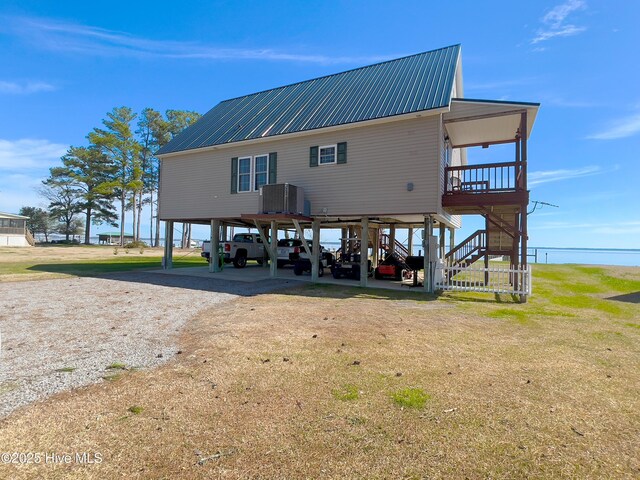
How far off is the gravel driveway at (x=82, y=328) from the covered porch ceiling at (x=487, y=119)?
9.75 m

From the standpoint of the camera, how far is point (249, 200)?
16.8 m

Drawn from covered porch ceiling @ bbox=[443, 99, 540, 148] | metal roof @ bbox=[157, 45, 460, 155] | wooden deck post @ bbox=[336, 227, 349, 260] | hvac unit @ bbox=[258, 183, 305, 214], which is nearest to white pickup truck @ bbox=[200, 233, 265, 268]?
wooden deck post @ bbox=[336, 227, 349, 260]

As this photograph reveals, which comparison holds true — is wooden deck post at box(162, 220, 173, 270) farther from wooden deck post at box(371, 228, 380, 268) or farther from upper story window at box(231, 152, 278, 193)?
wooden deck post at box(371, 228, 380, 268)

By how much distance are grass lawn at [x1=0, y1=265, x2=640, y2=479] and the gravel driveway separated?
54cm

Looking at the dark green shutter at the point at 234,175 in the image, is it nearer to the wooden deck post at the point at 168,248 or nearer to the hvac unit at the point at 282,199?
the hvac unit at the point at 282,199

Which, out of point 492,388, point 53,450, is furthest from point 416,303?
point 53,450

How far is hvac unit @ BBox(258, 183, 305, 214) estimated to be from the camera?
561 inches

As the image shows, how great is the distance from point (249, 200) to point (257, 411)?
13903 mm

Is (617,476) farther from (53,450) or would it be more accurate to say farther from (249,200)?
(249,200)

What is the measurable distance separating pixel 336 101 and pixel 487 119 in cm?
670

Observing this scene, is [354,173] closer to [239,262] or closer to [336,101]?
[336,101]

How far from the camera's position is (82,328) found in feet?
22.5

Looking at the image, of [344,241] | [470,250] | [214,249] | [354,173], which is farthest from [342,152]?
[344,241]

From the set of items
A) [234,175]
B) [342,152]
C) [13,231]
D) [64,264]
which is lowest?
[64,264]
